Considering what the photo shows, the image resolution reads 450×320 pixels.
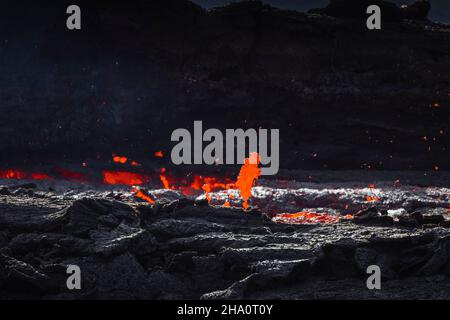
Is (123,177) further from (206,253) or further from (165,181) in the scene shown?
(206,253)

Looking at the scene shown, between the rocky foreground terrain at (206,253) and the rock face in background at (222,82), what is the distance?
Result: 12135mm

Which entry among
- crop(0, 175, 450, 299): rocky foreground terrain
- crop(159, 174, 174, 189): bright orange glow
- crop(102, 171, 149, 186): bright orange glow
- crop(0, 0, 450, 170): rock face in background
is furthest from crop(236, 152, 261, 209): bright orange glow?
crop(0, 175, 450, 299): rocky foreground terrain

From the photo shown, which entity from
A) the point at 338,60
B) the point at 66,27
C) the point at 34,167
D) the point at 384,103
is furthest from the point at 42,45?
the point at 384,103

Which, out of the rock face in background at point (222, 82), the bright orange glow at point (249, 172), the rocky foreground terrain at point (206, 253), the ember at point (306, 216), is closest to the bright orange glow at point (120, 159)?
the rock face in background at point (222, 82)

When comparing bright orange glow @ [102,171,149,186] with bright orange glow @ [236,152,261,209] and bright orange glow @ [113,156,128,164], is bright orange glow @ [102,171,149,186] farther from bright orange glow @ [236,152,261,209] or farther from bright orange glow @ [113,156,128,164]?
bright orange glow @ [236,152,261,209]

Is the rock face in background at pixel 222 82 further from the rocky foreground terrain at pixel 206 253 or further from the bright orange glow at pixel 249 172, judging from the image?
the rocky foreground terrain at pixel 206 253

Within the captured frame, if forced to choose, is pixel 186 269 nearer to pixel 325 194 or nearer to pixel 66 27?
Answer: pixel 325 194

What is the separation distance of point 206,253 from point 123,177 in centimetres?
1394

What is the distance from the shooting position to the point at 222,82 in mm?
22984

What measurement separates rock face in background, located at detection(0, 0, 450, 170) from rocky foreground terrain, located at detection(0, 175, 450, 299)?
1213 cm

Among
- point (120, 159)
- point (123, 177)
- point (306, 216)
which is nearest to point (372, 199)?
point (306, 216)

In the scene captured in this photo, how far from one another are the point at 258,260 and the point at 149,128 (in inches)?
601

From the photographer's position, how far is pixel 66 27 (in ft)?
76.9

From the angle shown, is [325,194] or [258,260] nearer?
[258,260]
